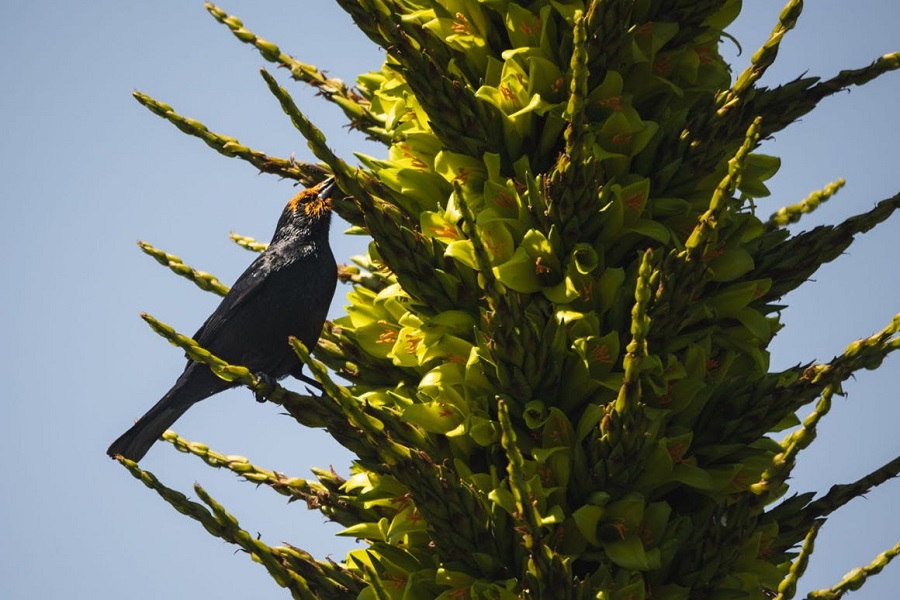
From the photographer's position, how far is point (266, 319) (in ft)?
27.5

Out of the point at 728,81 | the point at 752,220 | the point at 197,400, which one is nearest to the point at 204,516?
the point at 752,220

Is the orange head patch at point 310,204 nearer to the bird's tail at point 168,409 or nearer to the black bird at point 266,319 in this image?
the black bird at point 266,319

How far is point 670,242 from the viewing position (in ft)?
15.0

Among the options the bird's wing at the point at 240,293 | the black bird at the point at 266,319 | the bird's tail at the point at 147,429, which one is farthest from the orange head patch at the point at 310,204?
the bird's tail at the point at 147,429

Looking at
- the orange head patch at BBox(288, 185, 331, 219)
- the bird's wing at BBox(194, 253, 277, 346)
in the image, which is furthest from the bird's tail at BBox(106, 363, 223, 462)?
the orange head patch at BBox(288, 185, 331, 219)

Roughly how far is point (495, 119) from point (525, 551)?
1855mm

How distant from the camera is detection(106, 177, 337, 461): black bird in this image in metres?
8.11

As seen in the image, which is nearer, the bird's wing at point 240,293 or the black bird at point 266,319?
the black bird at point 266,319

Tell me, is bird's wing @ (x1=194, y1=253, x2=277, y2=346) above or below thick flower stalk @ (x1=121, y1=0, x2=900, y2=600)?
above

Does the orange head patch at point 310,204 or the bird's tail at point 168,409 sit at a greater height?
the orange head patch at point 310,204

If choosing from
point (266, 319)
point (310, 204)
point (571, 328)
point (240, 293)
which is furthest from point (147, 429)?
point (571, 328)

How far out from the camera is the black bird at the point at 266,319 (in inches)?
319

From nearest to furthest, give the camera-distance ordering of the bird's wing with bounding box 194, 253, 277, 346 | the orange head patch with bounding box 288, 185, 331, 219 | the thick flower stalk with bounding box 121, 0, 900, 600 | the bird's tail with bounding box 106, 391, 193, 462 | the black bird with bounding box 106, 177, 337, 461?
the thick flower stalk with bounding box 121, 0, 900, 600, the bird's tail with bounding box 106, 391, 193, 462, the black bird with bounding box 106, 177, 337, 461, the bird's wing with bounding box 194, 253, 277, 346, the orange head patch with bounding box 288, 185, 331, 219

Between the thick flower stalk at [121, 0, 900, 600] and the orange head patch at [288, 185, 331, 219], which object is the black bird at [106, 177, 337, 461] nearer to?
the orange head patch at [288, 185, 331, 219]
